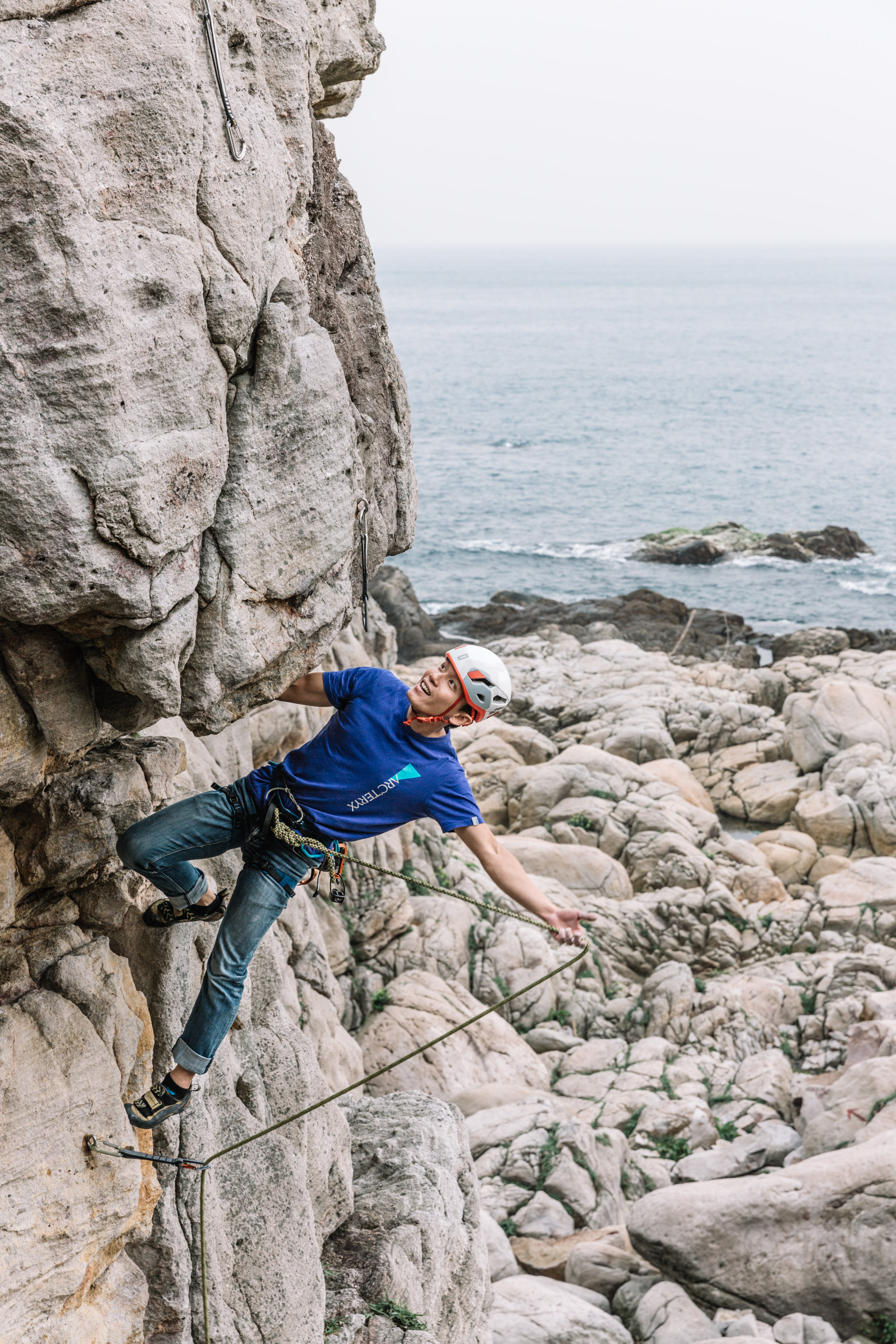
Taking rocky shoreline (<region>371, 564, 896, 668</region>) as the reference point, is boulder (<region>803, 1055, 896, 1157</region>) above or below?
above

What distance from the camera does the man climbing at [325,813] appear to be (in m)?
7.04

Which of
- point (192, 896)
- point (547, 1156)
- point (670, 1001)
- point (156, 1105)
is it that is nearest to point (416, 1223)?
point (156, 1105)

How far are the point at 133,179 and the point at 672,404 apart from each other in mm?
107080

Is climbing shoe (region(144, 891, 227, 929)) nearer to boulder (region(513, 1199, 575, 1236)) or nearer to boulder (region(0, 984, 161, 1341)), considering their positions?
boulder (region(0, 984, 161, 1341))

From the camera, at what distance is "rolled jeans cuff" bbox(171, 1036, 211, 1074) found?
7.08 m

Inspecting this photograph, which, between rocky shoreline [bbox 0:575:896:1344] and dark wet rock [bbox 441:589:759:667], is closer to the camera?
rocky shoreline [bbox 0:575:896:1344]

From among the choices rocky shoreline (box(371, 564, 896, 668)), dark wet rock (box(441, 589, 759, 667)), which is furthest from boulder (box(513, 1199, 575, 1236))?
dark wet rock (box(441, 589, 759, 667))

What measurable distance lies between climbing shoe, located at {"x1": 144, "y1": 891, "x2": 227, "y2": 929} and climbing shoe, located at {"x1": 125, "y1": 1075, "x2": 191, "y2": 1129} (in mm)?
983

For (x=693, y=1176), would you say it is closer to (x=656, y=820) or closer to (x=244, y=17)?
(x=656, y=820)

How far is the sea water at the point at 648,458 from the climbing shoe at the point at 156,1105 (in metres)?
41.1

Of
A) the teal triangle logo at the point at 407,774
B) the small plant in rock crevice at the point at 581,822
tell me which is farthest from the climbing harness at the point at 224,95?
the small plant in rock crevice at the point at 581,822

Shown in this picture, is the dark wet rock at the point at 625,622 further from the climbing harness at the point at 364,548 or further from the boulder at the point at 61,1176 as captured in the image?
the boulder at the point at 61,1176

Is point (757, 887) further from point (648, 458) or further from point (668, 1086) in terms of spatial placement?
point (648, 458)

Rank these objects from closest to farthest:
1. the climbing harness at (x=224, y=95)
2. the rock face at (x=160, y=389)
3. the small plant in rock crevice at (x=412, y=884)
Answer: the rock face at (x=160, y=389)
the climbing harness at (x=224, y=95)
the small plant in rock crevice at (x=412, y=884)
